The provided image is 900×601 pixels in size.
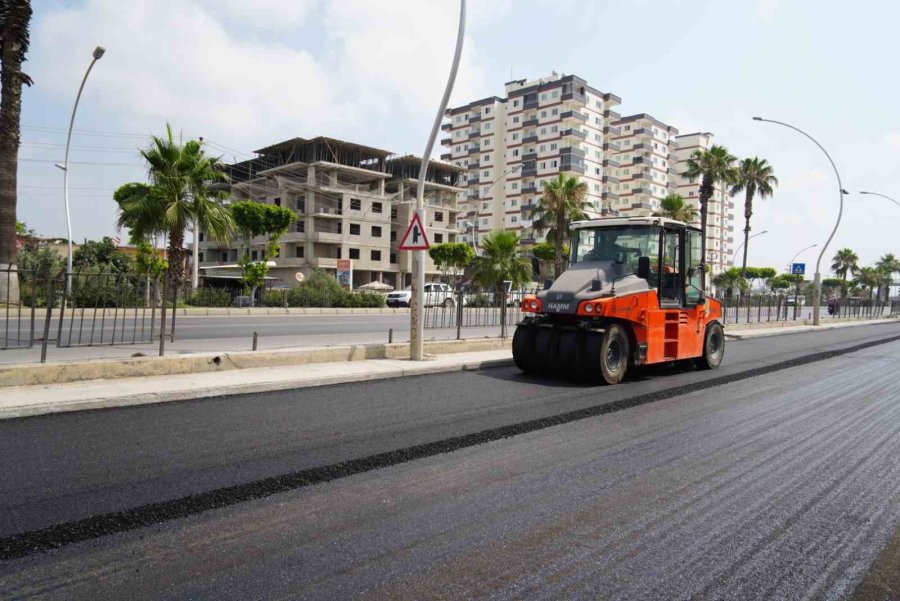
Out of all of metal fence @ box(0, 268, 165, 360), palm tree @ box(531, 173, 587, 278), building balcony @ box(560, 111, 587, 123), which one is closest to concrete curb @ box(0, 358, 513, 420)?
metal fence @ box(0, 268, 165, 360)

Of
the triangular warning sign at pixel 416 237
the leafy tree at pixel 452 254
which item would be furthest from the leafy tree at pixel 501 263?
the leafy tree at pixel 452 254

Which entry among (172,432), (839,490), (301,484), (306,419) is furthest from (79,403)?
(839,490)

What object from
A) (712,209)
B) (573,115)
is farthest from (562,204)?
(712,209)

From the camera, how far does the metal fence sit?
28.1 ft

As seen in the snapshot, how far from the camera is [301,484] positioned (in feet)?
14.9

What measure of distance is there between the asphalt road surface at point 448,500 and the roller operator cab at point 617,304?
2012 millimetres

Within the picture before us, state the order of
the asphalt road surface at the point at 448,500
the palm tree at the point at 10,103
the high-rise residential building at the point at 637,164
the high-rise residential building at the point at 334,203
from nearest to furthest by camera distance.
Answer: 1. the asphalt road surface at the point at 448,500
2. the palm tree at the point at 10,103
3. the high-rise residential building at the point at 334,203
4. the high-rise residential building at the point at 637,164

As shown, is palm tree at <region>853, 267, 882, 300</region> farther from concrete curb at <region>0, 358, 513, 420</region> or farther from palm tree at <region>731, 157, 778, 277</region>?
concrete curb at <region>0, 358, 513, 420</region>

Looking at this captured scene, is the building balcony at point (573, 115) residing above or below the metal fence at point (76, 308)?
above

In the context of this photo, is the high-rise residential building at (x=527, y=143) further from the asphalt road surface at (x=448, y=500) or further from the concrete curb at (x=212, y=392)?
the asphalt road surface at (x=448, y=500)

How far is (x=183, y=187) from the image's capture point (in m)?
23.1

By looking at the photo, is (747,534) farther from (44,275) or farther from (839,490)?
(44,275)

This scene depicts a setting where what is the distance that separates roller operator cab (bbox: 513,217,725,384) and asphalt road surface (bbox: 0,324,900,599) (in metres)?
2.01

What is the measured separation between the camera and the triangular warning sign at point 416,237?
11430 millimetres
